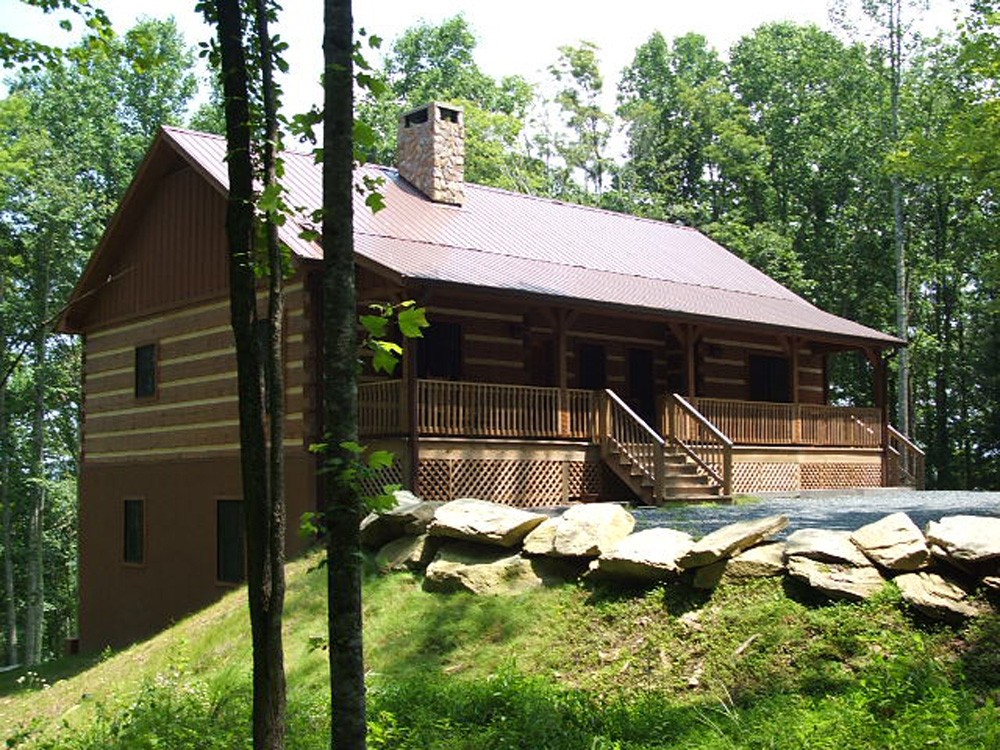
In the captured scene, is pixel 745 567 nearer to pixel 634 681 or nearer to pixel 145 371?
pixel 634 681

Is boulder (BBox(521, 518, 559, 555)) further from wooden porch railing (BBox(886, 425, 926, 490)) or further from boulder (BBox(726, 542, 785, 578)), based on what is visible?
wooden porch railing (BBox(886, 425, 926, 490))

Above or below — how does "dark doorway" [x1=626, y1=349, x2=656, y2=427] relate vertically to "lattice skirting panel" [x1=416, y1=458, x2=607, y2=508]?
above

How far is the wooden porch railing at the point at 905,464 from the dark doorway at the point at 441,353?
11132 millimetres

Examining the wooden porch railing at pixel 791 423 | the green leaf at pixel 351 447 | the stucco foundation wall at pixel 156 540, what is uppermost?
the green leaf at pixel 351 447

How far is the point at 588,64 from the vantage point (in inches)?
1834

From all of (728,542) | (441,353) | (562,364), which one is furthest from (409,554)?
(441,353)

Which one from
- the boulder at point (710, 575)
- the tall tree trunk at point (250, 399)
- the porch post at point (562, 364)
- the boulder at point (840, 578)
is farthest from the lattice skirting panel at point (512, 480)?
the tall tree trunk at point (250, 399)

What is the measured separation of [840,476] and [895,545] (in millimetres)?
16216

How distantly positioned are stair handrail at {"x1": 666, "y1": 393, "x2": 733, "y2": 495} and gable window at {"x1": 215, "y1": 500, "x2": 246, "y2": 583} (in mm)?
7731

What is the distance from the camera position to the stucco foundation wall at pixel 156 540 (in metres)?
19.8

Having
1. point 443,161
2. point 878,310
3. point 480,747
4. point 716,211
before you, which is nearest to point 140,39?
point 480,747

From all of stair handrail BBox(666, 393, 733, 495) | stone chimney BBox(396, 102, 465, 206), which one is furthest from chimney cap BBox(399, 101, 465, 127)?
stair handrail BBox(666, 393, 733, 495)

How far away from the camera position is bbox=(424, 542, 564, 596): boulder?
11.8 meters

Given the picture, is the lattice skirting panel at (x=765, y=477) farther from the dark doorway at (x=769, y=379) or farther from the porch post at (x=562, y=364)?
the porch post at (x=562, y=364)
